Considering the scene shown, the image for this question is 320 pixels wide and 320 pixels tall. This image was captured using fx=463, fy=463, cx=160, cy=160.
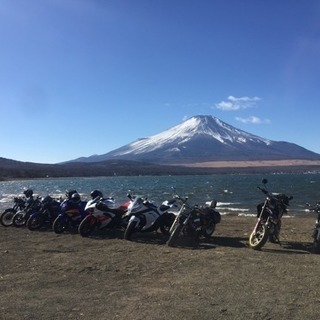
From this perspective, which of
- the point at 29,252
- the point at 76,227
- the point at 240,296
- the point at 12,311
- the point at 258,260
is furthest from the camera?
the point at 76,227

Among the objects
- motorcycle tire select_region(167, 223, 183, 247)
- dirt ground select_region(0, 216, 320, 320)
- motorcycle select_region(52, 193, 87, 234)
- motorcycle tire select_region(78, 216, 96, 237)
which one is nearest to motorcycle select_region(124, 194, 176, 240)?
dirt ground select_region(0, 216, 320, 320)

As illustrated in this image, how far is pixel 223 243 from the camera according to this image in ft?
40.0

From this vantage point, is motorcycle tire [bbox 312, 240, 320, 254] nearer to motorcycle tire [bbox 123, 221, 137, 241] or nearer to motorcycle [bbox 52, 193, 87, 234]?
motorcycle tire [bbox 123, 221, 137, 241]

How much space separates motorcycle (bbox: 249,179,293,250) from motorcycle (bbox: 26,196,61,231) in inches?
304

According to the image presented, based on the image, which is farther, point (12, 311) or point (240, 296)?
point (240, 296)

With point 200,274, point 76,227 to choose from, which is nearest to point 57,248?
point 76,227

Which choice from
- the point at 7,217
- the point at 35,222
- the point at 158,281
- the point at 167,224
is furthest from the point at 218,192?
the point at 158,281

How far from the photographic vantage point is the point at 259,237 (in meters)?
11.2

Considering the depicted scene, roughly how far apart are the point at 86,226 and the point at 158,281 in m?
6.45

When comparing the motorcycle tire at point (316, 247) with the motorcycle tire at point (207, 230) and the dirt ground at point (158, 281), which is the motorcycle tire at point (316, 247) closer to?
the dirt ground at point (158, 281)

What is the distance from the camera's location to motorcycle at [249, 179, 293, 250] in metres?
11.1

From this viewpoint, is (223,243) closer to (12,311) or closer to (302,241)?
(302,241)

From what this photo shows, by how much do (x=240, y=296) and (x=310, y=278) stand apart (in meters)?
1.72

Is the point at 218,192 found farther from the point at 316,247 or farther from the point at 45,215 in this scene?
the point at 316,247
